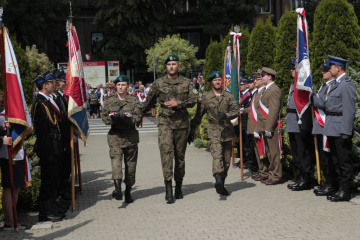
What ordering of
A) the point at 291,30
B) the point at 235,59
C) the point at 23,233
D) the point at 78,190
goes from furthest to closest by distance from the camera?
the point at 291,30
the point at 235,59
the point at 78,190
the point at 23,233

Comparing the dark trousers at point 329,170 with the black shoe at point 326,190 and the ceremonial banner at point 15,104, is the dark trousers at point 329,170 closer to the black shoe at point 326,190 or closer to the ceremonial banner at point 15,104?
the black shoe at point 326,190

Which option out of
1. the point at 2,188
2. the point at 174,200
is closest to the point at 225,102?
the point at 174,200

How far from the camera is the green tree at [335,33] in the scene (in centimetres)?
1120

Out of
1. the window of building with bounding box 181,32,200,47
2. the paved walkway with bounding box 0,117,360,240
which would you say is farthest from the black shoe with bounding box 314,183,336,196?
the window of building with bounding box 181,32,200,47

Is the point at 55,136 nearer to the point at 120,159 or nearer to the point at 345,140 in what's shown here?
the point at 120,159

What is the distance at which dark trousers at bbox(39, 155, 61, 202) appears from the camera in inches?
293

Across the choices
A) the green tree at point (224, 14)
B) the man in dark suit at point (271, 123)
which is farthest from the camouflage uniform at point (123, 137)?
the green tree at point (224, 14)

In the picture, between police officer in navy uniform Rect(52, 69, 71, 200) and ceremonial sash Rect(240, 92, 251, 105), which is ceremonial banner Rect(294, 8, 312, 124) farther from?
police officer in navy uniform Rect(52, 69, 71, 200)

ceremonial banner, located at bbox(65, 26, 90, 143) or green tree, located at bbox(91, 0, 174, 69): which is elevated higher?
green tree, located at bbox(91, 0, 174, 69)

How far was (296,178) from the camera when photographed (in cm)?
971

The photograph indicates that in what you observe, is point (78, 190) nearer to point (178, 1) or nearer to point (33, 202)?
point (33, 202)

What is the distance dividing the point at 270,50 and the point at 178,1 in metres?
31.0

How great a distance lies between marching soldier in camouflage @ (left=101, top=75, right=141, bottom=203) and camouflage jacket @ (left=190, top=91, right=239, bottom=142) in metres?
1.09

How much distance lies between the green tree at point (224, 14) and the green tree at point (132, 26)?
3.44 m
